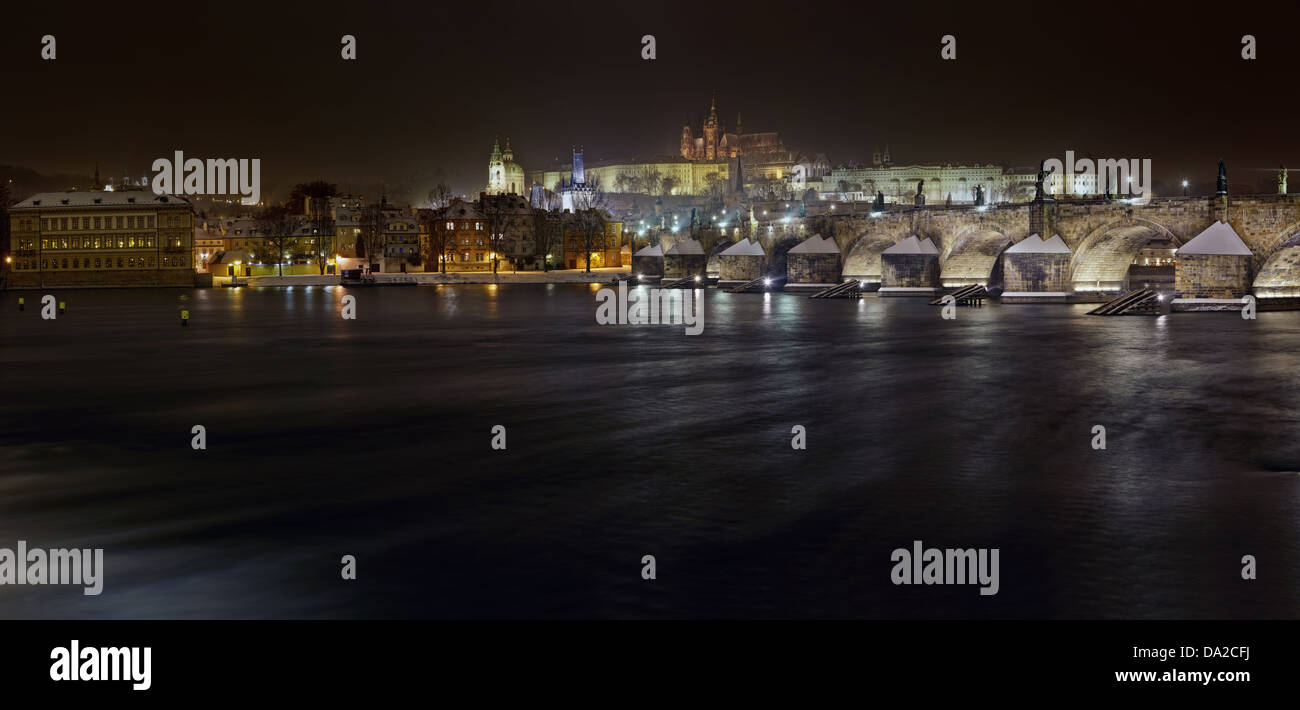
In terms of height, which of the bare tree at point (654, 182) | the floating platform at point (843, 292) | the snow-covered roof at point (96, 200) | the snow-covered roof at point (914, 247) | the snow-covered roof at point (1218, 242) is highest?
the bare tree at point (654, 182)

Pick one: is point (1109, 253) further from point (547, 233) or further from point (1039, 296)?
point (547, 233)

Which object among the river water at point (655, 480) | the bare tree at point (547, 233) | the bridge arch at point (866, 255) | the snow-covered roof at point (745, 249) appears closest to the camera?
the river water at point (655, 480)

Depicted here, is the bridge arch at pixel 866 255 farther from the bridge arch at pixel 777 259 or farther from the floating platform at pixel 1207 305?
the floating platform at pixel 1207 305

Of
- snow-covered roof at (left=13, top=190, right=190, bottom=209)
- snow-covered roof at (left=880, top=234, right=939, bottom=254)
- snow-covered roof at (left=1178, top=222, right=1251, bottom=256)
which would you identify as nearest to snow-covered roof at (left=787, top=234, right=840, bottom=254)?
snow-covered roof at (left=880, top=234, right=939, bottom=254)

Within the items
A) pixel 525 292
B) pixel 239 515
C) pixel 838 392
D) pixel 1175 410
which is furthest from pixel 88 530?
pixel 525 292

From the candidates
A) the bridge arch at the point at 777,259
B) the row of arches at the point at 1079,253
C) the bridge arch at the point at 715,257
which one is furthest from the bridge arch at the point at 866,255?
the bridge arch at the point at 715,257

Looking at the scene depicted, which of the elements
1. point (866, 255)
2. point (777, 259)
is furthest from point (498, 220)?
point (866, 255)

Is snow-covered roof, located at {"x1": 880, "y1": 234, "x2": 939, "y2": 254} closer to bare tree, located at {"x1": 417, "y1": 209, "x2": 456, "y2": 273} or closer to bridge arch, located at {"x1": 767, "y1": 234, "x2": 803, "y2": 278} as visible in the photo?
bridge arch, located at {"x1": 767, "y1": 234, "x2": 803, "y2": 278}
